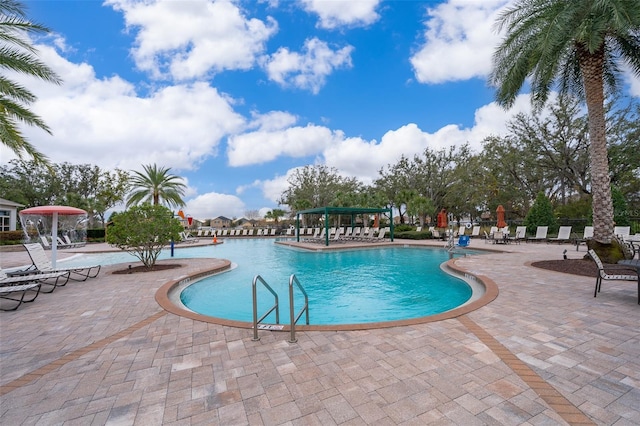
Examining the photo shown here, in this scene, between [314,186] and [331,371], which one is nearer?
[331,371]

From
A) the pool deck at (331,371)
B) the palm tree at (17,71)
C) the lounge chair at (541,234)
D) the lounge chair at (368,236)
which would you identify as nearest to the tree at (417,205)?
the lounge chair at (368,236)

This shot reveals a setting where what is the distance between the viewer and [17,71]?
7.48 meters

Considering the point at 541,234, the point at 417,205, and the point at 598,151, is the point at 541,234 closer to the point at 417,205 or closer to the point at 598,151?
the point at 598,151

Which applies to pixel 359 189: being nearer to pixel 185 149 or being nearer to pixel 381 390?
A: pixel 185 149

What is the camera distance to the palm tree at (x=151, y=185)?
2609 centimetres

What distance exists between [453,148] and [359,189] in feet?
43.7

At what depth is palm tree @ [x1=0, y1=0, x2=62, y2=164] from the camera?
690 cm

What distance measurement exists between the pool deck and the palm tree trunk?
16.2 ft

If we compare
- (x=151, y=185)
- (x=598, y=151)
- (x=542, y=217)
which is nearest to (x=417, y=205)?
(x=542, y=217)

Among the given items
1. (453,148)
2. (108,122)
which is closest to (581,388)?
(108,122)

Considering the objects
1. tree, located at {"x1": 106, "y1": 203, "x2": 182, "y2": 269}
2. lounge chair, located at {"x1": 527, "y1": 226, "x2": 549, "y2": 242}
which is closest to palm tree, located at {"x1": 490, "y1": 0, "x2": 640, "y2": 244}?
lounge chair, located at {"x1": 527, "y1": 226, "x2": 549, "y2": 242}

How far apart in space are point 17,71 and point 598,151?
1586 centimetres

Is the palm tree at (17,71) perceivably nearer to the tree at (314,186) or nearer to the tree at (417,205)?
the tree at (417,205)

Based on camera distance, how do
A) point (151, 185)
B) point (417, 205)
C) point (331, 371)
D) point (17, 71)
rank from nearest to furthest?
point (331, 371), point (17, 71), point (151, 185), point (417, 205)
